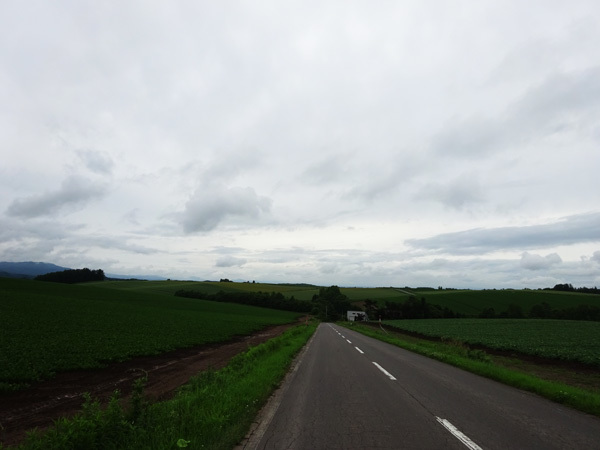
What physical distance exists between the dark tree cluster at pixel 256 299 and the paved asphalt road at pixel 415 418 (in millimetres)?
95829

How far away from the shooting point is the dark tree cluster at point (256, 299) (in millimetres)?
100250

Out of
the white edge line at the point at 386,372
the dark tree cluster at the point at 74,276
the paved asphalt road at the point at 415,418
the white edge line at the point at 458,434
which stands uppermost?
the dark tree cluster at the point at 74,276

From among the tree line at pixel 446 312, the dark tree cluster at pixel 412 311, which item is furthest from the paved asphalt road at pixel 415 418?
the dark tree cluster at pixel 412 311

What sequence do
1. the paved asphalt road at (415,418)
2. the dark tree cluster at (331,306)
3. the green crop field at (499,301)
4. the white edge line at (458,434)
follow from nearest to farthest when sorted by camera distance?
the white edge line at (458,434), the paved asphalt road at (415,418), the green crop field at (499,301), the dark tree cluster at (331,306)

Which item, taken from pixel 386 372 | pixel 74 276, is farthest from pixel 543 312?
pixel 74 276

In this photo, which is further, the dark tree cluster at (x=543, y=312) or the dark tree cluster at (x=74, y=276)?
the dark tree cluster at (x=74, y=276)

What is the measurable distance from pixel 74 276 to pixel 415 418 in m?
138

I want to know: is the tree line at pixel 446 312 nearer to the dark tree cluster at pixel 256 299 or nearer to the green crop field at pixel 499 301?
the green crop field at pixel 499 301

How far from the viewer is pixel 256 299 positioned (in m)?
105

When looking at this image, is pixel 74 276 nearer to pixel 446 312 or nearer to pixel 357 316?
pixel 357 316

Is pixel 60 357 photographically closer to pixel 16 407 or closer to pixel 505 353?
pixel 16 407

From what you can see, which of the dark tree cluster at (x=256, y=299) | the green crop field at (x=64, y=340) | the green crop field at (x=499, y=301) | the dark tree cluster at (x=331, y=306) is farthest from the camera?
the dark tree cluster at (x=331, y=306)

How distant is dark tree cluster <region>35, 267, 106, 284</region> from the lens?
10775 cm

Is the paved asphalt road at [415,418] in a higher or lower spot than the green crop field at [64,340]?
higher
